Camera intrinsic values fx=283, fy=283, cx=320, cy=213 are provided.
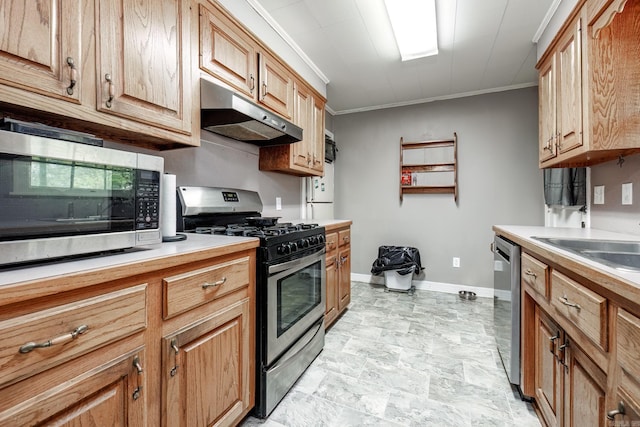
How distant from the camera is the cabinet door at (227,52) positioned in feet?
5.08

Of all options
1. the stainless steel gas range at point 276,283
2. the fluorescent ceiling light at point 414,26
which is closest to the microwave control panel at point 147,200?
→ the stainless steel gas range at point 276,283

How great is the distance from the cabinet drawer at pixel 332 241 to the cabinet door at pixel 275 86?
104 centimetres

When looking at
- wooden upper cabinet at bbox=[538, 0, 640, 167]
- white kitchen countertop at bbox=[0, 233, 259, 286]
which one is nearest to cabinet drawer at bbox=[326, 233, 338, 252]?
white kitchen countertop at bbox=[0, 233, 259, 286]

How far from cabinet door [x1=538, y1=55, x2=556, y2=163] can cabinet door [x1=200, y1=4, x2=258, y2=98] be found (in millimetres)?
2062

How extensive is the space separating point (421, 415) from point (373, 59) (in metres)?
2.71

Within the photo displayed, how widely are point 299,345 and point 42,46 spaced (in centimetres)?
173

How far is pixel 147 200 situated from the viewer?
1029 millimetres

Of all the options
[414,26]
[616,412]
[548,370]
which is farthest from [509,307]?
[414,26]

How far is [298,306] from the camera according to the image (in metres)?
1.71

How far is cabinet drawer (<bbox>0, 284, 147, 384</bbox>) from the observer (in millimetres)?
601

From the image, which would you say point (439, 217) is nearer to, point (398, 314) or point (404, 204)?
point (404, 204)

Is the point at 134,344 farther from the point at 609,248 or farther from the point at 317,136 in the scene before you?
the point at 317,136

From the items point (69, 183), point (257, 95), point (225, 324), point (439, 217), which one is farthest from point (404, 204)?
point (69, 183)

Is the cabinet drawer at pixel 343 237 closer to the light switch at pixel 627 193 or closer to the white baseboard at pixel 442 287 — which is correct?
the white baseboard at pixel 442 287
